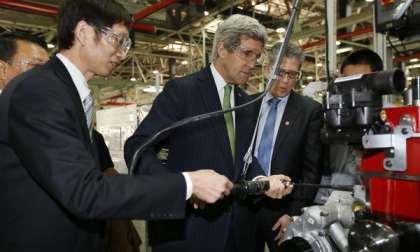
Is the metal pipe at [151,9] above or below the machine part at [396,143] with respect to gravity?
above

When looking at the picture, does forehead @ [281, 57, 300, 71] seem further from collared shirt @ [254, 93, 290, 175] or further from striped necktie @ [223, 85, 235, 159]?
striped necktie @ [223, 85, 235, 159]

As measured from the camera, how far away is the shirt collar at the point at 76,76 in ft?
3.76

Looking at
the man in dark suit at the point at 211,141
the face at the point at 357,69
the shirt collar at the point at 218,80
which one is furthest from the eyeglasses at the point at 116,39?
the face at the point at 357,69

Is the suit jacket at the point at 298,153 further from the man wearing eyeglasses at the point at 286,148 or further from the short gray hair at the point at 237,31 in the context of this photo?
the short gray hair at the point at 237,31

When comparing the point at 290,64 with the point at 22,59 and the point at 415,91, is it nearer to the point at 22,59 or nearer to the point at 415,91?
the point at 415,91

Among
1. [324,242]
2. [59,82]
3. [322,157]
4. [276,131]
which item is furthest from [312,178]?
[59,82]

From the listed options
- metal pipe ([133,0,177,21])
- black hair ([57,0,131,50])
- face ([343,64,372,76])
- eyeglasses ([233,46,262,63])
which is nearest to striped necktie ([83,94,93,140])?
black hair ([57,0,131,50])

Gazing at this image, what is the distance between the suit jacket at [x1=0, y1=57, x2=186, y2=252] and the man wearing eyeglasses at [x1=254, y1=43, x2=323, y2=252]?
0.96 metres

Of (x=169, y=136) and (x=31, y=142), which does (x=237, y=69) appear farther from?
(x=31, y=142)

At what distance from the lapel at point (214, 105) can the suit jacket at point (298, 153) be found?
48cm

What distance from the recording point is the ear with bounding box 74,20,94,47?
1.16 m

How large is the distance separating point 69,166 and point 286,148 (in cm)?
125

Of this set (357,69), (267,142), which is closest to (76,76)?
(267,142)

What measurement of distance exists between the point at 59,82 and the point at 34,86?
0.26ft
